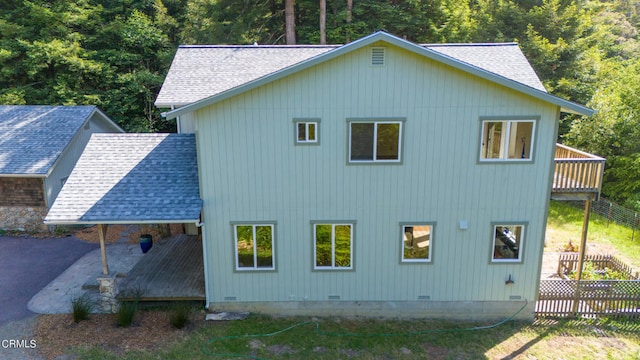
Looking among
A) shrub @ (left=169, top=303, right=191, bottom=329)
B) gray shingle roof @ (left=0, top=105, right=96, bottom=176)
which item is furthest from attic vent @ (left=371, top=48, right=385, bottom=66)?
gray shingle roof @ (left=0, top=105, right=96, bottom=176)

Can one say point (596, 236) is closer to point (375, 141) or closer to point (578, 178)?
point (578, 178)

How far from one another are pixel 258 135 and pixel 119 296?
5.56 metres

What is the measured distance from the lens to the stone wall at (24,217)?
15969 mm

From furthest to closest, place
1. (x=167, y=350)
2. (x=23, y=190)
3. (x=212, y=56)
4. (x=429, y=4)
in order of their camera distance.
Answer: (x=429, y=4), (x=23, y=190), (x=212, y=56), (x=167, y=350)

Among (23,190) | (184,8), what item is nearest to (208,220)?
(23,190)

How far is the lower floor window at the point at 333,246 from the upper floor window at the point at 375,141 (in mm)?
1817

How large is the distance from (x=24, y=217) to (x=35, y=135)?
11.2 ft

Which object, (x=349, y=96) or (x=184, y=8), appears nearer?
(x=349, y=96)

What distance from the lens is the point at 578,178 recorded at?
33.4 ft

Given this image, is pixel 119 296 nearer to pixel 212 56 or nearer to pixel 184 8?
pixel 212 56

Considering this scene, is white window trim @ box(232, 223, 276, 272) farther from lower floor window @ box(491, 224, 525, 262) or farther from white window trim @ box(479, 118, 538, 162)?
lower floor window @ box(491, 224, 525, 262)

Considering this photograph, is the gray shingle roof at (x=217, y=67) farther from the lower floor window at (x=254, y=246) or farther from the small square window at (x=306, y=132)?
the lower floor window at (x=254, y=246)

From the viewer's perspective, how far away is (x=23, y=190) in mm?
15977

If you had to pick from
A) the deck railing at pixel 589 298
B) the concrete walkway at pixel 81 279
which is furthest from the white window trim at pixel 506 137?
the concrete walkway at pixel 81 279
